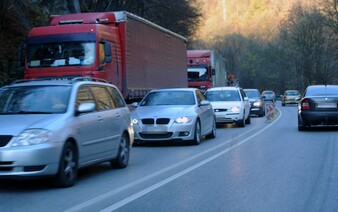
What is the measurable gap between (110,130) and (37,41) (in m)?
7.62

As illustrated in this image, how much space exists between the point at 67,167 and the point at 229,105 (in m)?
13.4

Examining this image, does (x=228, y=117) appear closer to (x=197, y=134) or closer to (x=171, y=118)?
(x=197, y=134)

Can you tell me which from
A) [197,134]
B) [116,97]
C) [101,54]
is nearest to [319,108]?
[197,134]

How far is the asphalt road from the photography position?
742cm

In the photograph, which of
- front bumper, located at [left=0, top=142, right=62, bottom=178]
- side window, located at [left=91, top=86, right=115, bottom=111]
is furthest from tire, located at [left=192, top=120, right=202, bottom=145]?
front bumper, located at [left=0, top=142, right=62, bottom=178]

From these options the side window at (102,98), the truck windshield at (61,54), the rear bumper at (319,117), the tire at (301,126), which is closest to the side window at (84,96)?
the side window at (102,98)

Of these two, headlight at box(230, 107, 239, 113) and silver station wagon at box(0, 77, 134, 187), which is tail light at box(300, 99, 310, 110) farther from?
silver station wagon at box(0, 77, 134, 187)

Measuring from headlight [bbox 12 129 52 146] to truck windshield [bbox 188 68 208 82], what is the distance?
25148 mm

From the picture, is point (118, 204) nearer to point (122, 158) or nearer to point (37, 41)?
point (122, 158)

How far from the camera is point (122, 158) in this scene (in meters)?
10.8

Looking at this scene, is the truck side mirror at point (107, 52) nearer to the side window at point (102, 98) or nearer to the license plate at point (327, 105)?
the side window at point (102, 98)

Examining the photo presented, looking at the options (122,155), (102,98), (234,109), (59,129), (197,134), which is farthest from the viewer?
(234,109)

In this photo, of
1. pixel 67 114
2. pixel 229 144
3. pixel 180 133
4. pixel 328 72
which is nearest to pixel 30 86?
pixel 67 114

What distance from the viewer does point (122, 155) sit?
35.5 ft
